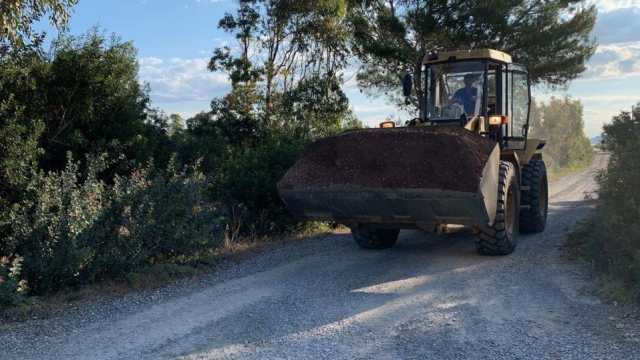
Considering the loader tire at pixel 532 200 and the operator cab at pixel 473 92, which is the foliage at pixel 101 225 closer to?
the operator cab at pixel 473 92

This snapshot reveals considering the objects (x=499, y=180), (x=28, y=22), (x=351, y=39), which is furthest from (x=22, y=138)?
(x=351, y=39)

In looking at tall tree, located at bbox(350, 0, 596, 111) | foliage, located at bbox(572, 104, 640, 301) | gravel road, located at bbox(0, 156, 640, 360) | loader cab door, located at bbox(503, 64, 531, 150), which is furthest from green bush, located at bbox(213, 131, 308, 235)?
tall tree, located at bbox(350, 0, 596, 111)

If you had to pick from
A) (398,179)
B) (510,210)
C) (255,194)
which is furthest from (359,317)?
(255,194)

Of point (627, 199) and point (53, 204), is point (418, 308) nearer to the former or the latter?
point (627, 199)

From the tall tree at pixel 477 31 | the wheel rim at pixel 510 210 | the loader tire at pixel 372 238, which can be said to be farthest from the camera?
the tall tree at pixel 477 31

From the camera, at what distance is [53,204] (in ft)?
25.1

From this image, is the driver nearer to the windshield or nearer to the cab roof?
the windshield

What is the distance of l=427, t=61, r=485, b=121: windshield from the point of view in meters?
9.84

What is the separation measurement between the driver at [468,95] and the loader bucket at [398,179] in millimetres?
1727

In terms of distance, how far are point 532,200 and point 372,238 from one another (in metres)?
2.82

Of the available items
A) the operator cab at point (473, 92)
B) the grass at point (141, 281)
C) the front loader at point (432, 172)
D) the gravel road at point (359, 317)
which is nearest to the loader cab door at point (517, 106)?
the operator cab at point (473, 92)

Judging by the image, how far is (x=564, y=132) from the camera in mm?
44500

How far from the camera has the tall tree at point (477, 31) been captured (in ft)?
64.2

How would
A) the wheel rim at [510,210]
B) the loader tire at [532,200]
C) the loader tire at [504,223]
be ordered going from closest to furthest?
the loader tire at [504,223]
the wheel rim at [510,210]
the loader tire at [532,200]
